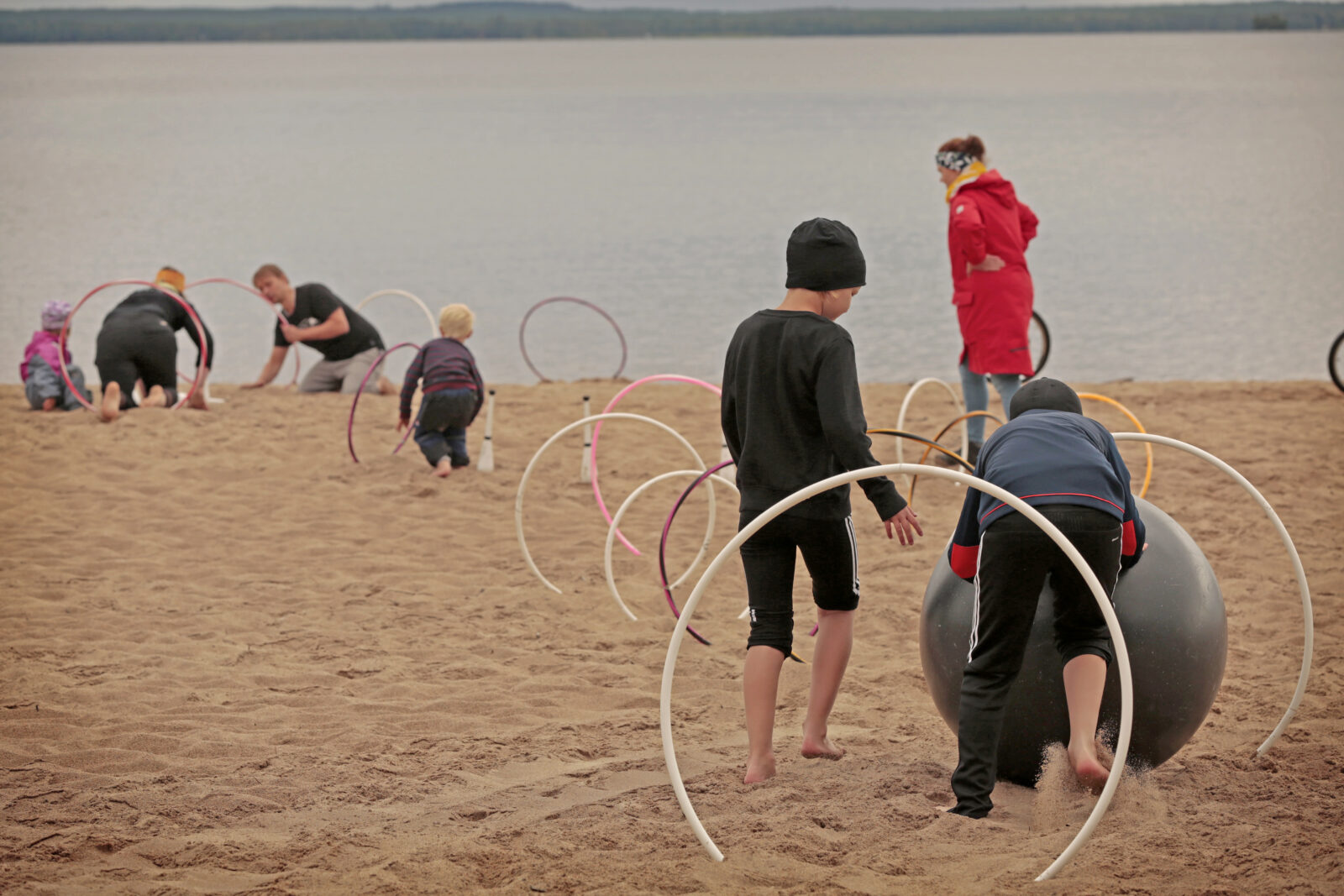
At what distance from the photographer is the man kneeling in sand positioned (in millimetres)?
13625

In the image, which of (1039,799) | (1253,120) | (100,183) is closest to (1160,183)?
(1253,120)

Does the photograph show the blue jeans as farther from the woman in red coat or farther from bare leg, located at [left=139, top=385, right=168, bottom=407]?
bare leg, located at [left=139, top=385, right=168, bottom=407]

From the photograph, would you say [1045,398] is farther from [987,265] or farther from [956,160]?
[956,160]

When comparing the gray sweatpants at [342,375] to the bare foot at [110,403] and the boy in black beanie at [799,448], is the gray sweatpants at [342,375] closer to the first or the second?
the bare foot at [110,403]

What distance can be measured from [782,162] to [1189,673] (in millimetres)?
52345

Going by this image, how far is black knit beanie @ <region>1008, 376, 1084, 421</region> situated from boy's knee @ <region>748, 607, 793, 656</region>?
1168mm

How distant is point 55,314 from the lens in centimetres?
1346

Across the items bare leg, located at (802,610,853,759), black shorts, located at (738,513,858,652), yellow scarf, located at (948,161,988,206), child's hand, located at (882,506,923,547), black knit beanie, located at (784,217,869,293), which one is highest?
yellow scarf, located at (948,161,988,206)

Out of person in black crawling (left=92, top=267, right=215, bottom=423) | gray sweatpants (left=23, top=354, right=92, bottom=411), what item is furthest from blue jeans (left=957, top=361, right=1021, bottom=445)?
gray sweatpants (left=23, top=354, right=92, bottom=411)

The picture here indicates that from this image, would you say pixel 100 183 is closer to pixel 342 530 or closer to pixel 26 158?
pixel 26 158

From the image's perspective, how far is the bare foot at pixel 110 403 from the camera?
12.5 metres

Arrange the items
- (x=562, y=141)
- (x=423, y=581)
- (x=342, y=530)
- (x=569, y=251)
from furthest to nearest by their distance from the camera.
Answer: (x=562, y=141), (x=569, y=251), (x=342, y=530), (x=423, y=581)

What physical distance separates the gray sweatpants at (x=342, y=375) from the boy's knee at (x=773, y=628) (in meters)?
9.74

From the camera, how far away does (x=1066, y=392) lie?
16.2 ft
